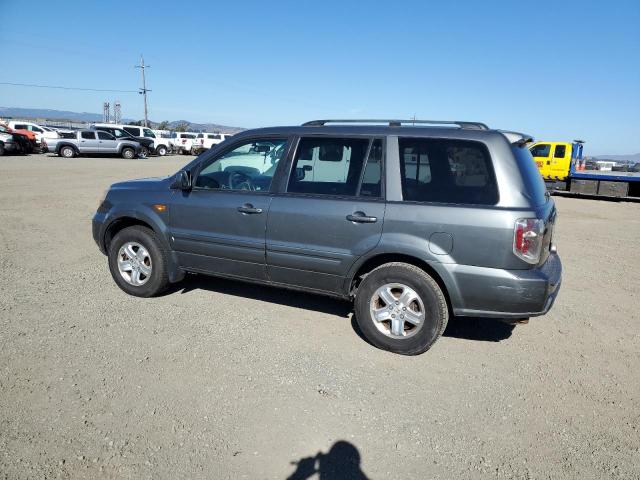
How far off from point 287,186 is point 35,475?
2712 millimetres

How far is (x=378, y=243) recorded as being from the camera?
11.7 ft

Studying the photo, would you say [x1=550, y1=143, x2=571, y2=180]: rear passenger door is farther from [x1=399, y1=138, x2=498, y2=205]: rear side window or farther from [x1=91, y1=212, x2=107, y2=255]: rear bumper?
[x1=91, y1=212, x2=107, y2=255]: rear bumper

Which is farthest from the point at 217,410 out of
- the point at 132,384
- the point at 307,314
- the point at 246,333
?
the point at 307,314

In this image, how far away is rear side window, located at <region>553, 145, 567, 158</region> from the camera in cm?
1775

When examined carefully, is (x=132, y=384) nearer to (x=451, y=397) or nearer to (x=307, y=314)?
(x=307, y=314)

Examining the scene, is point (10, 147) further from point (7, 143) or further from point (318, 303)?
point (318, 303)

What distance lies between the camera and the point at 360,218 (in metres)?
3.62

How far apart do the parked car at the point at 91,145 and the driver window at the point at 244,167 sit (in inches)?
1020

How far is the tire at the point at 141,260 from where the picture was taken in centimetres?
457

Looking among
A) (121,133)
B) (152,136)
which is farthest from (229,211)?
(152,136)

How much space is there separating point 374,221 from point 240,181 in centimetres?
151

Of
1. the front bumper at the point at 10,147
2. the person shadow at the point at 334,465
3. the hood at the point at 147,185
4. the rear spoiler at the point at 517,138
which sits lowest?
the person shadow at the point at 334,465

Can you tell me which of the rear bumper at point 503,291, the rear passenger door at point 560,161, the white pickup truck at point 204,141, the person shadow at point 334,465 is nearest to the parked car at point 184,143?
the white pickup truck at point 204,141

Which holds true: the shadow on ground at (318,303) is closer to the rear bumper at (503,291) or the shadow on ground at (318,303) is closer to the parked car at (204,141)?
the rear bumper at (503,291)
